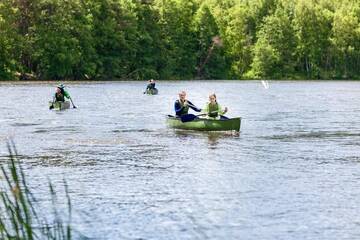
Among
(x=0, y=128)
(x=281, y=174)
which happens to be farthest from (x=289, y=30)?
(x=281, y=174)

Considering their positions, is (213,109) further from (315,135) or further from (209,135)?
(315,135)

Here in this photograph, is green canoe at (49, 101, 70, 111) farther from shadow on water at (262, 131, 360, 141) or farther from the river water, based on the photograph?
shadow on water at (262, 131, 360, 141)

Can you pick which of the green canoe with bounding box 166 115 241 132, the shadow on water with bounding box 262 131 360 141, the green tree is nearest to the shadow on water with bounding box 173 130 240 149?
the green canoe with bounding box 166 115 241 132

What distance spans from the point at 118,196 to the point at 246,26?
11517cm

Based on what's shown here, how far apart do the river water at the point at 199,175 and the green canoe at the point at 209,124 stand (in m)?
0.28

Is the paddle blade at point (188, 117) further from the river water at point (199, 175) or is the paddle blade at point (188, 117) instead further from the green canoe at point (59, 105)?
the green canoe at point (59, 105)

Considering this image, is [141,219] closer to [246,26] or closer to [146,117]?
[146,117]

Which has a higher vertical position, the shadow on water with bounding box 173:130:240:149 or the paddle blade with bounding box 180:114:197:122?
the paddle blade with bounding box 180:114:197:122

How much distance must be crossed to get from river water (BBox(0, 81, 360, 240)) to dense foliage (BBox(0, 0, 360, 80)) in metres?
58.7

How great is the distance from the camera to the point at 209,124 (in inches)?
1171

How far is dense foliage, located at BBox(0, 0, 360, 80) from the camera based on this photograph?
308 feet

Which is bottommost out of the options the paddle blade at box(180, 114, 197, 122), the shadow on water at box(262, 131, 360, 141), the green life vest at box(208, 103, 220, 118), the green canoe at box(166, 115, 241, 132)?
the shadow on water at box(262, 131, 360, 141)

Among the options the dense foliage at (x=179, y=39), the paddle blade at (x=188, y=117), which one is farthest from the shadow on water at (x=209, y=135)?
the dense foliage at (x=179, y=39)

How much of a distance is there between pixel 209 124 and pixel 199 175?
420 inches
